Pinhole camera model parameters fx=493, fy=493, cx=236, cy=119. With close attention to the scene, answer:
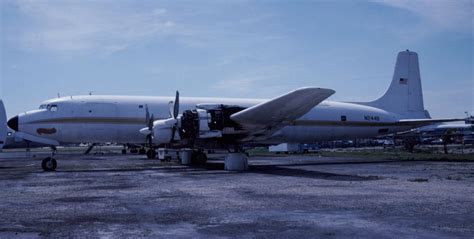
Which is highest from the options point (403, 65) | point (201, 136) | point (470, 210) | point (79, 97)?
point (403, 65)

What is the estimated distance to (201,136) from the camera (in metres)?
22.7

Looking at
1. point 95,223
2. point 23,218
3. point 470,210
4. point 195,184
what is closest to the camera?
point 95,223

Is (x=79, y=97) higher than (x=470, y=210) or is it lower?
higher

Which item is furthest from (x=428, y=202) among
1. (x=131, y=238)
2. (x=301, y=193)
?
(x=131, y=238)

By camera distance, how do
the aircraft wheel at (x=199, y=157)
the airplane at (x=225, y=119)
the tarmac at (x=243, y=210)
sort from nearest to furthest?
the tarmac at (x=243, y=210) < the airplane at (x=225, y=119) < the aircraft wheel at (x=199, y=157)

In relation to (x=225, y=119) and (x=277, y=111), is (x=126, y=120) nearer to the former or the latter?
(x=225, y=119)

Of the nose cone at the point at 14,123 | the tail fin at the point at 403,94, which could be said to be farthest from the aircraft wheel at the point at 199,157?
the tail fin at the point at 403,94

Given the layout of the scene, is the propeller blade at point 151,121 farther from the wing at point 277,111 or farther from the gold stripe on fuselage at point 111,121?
the wing at point 277,111

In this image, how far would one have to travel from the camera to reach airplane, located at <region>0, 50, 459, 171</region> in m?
22.5

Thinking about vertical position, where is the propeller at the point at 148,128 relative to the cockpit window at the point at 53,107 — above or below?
below

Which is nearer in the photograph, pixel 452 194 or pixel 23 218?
pixel 23 218

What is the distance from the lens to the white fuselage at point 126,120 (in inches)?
976

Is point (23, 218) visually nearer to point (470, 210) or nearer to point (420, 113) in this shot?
point (470, 210)

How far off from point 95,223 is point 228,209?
2.66 meters
